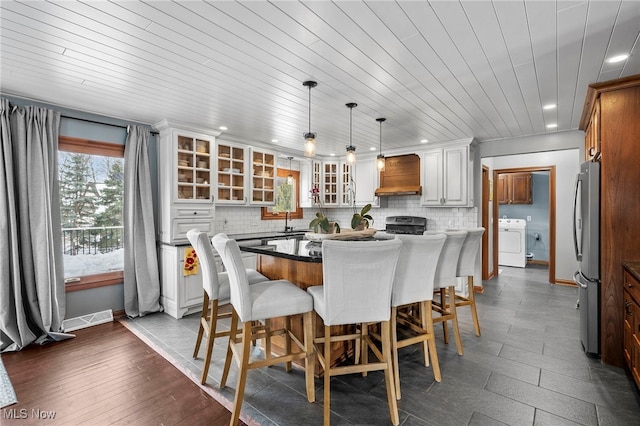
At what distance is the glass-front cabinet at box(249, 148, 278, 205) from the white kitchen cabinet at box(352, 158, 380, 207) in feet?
5.59

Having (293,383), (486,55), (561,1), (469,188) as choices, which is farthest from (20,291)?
(469,188)

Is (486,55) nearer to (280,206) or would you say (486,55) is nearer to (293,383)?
(293,383)

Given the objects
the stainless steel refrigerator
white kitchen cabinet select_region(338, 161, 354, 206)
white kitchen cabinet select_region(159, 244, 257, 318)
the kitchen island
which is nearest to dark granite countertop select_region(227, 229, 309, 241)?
white kitchen cabinet select_region(159, 244, 257, 318)

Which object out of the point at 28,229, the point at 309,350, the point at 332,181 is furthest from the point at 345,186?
the point at 28,229

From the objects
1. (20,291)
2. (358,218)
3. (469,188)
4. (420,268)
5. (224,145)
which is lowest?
(20,291)

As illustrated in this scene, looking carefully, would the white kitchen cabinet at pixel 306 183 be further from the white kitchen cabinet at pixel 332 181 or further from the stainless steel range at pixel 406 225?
the stainless steel range at pixel 406 225

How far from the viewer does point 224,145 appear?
14.9 feet

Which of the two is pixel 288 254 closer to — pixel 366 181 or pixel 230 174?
pixel 230 174

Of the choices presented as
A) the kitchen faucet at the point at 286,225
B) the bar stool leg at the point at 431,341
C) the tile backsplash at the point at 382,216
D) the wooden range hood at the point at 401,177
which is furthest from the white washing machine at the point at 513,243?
the bar stool leg at the point at 431,341

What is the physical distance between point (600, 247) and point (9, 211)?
5291 millimetres

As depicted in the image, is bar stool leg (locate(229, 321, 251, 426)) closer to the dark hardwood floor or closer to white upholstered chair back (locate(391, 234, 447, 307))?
the dark hardwood floor

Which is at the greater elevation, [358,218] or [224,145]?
[224,145]

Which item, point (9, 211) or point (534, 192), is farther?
point (534, 192)

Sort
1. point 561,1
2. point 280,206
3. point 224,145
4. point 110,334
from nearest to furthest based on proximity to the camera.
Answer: point 561,1, point 110,334, point 224,145, point 280,206
